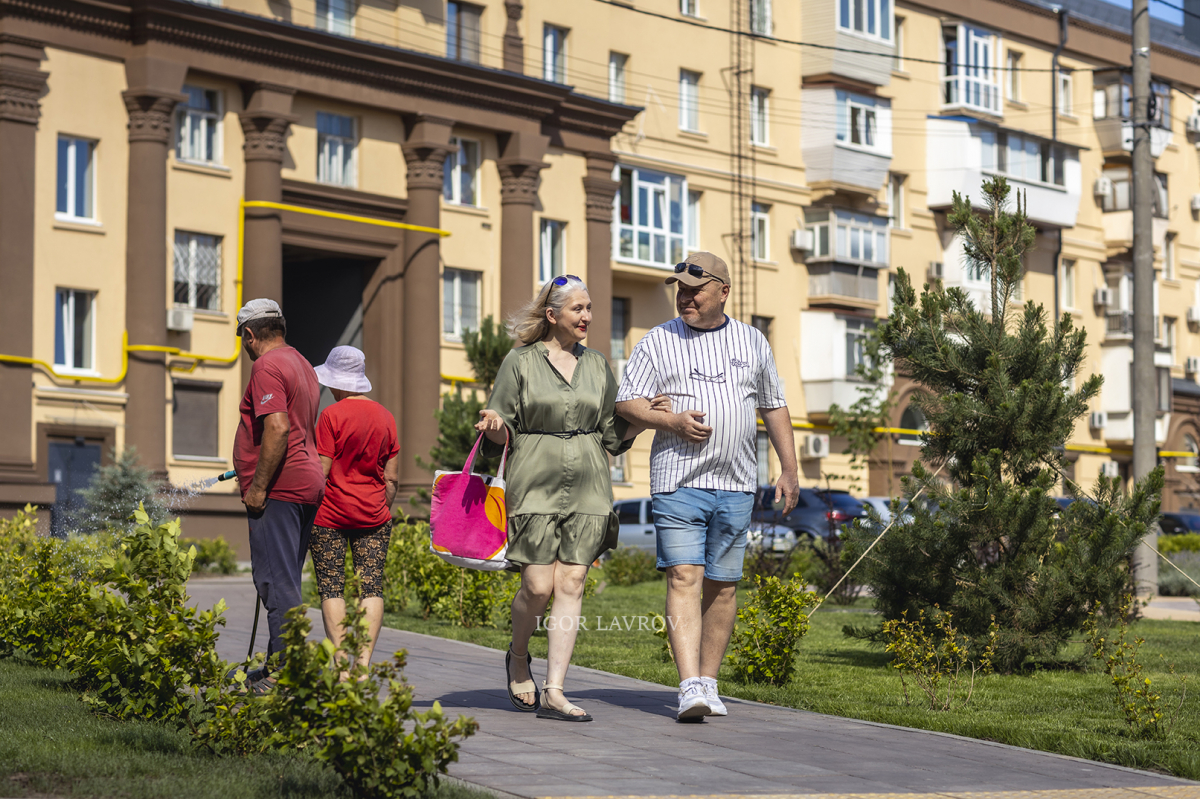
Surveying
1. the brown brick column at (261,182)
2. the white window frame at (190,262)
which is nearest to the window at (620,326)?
the brown brick column at (261,182)

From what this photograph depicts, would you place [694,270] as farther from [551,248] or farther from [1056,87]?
[1056,87]

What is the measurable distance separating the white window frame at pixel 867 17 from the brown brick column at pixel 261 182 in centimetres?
1902

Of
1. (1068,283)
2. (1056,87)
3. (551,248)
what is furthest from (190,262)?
(1056,87)

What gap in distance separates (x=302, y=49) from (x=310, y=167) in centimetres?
258

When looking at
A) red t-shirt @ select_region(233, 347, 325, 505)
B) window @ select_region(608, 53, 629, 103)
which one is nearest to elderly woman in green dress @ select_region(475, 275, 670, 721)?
red t-shirt @ select_region(233, 347, 325, 505)

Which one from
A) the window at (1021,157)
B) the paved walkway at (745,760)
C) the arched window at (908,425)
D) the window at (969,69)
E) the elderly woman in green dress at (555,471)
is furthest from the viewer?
the window at (969,69)

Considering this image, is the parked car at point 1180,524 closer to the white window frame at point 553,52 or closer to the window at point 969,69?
the window at point 969,69

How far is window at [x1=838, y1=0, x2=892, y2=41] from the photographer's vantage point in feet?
152

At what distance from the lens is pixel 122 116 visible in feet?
103

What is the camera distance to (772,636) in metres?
9.86

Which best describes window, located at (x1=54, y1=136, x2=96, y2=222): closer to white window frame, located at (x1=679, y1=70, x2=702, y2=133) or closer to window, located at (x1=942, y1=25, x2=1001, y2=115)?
white window frame, located at (x1=679, y1=70, x2=702, y2=133)

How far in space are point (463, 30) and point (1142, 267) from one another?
21545mm

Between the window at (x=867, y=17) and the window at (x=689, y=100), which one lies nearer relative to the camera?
the window at (x=689, y=100)

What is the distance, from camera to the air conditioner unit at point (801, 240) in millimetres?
45531
